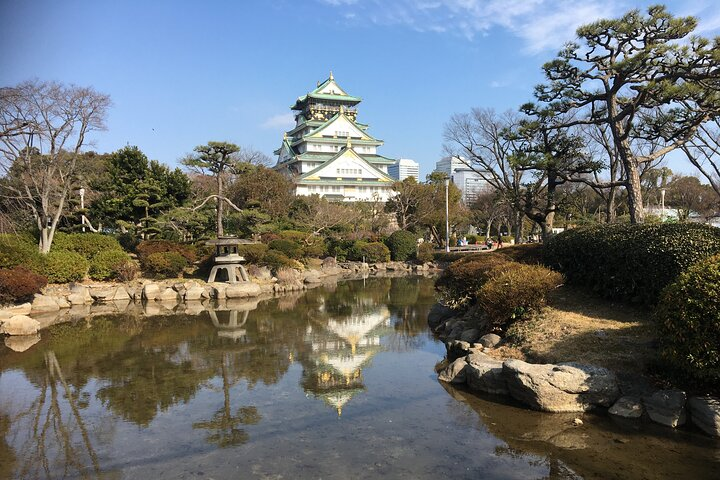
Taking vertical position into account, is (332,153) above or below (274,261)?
above

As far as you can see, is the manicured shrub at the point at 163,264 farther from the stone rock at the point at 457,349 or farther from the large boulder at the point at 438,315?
the stone rock at the point at 457,349

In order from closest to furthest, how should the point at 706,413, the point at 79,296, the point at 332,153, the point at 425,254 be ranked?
the point at 706,413, the point at 79,296, the point at 425,254, the point at 332,153

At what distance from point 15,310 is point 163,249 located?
6.57 meters

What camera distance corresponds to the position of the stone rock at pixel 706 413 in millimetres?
4719

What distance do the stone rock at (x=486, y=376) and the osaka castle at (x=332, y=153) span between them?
3008 cm

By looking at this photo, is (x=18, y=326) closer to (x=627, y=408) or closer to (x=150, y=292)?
(x=150, y=292)

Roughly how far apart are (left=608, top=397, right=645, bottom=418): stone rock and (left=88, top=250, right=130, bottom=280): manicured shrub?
16.7 meters

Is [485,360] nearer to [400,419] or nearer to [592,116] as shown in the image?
[400,419]

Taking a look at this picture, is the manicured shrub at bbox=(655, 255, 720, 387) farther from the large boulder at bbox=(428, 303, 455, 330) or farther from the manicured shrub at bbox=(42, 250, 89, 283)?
the manicured shrub at bbox=(42, 250, 89, 283)

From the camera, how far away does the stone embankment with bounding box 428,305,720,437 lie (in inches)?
197

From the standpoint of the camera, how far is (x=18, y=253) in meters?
14.2

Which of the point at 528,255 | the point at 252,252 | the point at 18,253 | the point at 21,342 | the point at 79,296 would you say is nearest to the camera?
the point at 21,342

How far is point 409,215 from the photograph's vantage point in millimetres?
33031

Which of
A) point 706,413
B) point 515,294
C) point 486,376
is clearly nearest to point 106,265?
point 515,294
